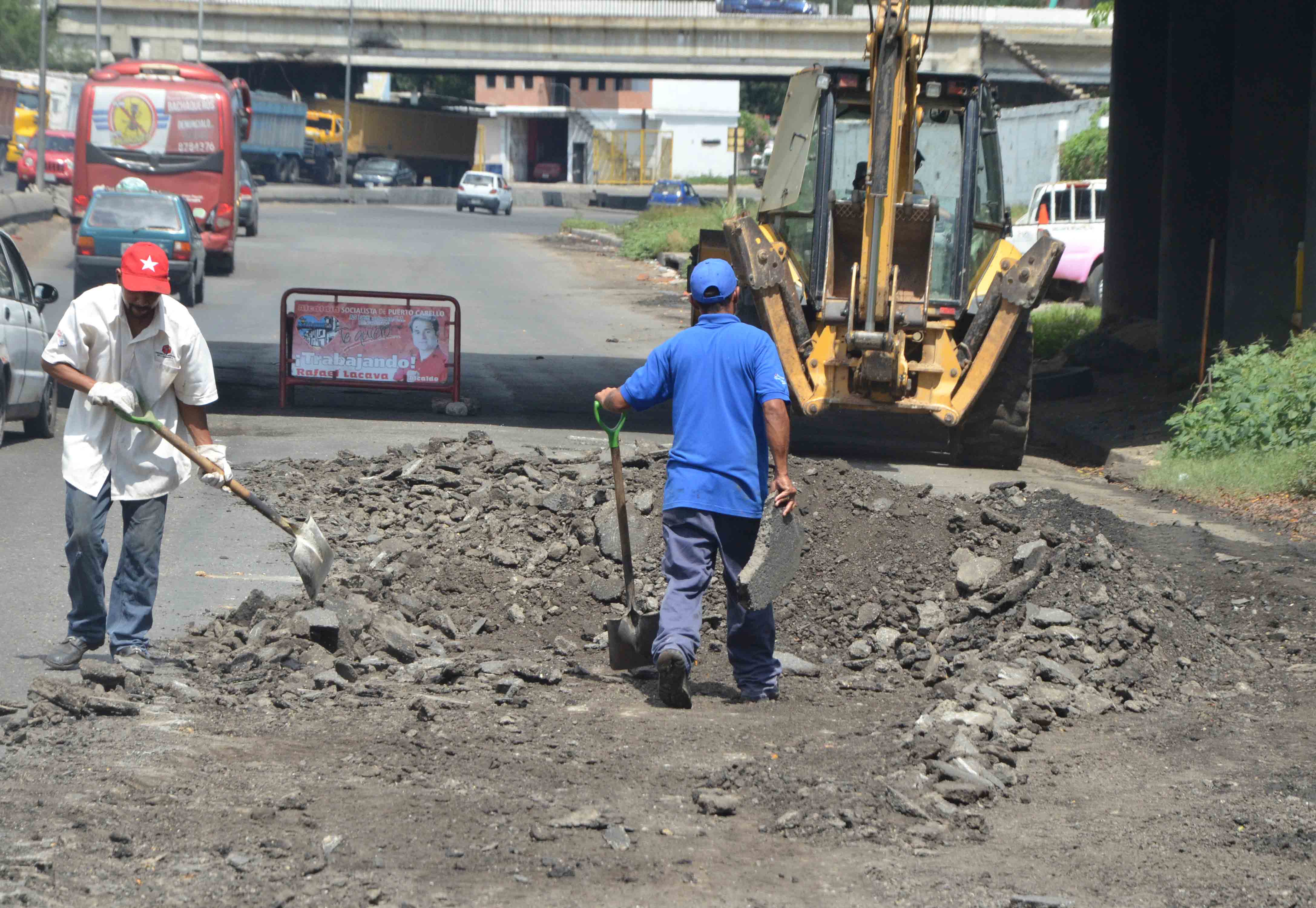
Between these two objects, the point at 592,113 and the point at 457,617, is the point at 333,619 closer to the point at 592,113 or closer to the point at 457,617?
the point at 457,617

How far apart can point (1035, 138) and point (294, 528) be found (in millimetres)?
42802

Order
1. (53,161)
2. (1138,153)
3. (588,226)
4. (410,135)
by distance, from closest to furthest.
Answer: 1. (1138,153)
2. (588,226)
3. (53,161)
4. (410,135)

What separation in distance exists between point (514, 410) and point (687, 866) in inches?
435

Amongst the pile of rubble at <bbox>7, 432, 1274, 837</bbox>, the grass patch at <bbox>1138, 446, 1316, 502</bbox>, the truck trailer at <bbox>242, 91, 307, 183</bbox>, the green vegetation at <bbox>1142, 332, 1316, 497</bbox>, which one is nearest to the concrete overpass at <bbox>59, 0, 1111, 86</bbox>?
the truck trailer at <bbox>242, 91, 307, 183</bbox>

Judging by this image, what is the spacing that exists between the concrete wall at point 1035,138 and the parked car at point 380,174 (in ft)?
99.8

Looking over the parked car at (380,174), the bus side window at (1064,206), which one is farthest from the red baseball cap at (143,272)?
the parked car at (380,174)

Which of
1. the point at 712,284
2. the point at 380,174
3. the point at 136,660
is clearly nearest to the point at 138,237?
the point at 136,660

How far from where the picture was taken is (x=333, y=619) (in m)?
6.61

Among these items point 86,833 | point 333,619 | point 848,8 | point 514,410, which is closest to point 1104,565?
point 333,619

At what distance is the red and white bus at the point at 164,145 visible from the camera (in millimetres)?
30047

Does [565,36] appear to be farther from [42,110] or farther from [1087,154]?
[1087,154]

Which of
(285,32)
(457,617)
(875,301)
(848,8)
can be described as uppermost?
(848,8)

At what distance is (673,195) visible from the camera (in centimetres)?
5806

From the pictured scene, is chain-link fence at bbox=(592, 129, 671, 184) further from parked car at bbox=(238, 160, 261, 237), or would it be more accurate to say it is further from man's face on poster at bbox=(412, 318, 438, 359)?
man's face on poster at bbox=(412, 318, 438, 359)
